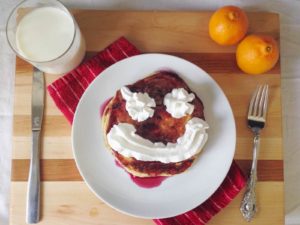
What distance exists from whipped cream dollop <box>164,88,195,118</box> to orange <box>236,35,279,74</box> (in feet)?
0.60

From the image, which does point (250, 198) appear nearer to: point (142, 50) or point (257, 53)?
point (257, 53)

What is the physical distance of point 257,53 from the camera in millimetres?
1033

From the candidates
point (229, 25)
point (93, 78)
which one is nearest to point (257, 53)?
point (229, 25)

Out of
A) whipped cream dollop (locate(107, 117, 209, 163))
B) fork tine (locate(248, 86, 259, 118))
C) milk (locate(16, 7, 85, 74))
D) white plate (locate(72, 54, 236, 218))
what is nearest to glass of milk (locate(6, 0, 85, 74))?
milk (locate(16, 7, 85, 74))

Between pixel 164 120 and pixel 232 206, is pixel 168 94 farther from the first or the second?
pixel 232 206

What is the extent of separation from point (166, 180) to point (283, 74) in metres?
0.48

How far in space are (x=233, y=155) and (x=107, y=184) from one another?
0.32 m

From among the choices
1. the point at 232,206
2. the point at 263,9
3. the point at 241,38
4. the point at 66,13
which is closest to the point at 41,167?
the point at 66,13

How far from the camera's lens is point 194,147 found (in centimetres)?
99

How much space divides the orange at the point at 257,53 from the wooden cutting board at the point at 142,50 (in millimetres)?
53

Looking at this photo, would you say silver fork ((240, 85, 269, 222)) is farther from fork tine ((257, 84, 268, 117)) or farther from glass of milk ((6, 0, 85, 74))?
glass of milk ((6, 0, 85, 74))

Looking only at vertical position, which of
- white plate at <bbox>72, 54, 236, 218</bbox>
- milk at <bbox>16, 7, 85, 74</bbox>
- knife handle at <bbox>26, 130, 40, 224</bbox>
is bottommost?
knife handle at <bbox>26, 130, 40, 224</bbox>

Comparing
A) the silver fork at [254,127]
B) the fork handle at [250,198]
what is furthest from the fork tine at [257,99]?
the fork handle at [250,198]

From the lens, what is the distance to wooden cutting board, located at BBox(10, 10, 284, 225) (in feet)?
3.52
